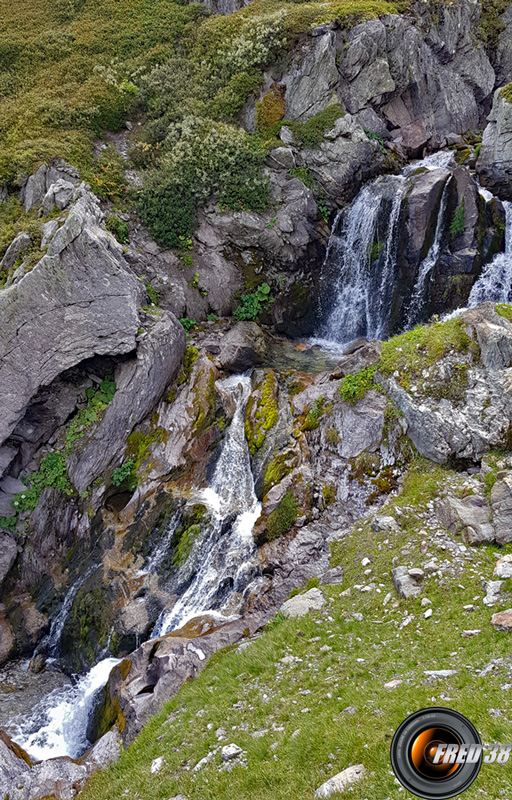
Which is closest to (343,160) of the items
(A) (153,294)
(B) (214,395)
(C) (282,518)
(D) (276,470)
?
(A) (153,294)

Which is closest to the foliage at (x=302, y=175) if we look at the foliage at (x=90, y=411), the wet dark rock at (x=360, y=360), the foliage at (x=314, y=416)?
the wet dark rock at (x=360, y=360)

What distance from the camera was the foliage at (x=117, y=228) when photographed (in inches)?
794

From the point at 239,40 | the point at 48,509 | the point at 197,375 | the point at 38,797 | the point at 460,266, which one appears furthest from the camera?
the point at 239,40

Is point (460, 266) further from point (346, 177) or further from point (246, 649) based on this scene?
point (246, 649)

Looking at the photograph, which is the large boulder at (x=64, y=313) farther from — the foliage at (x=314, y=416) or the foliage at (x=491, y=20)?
the foliage at (x=491, y=20)

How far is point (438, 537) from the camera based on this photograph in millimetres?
10266

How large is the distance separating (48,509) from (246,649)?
9.98 m

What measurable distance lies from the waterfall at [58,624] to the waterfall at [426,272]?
17.8 m

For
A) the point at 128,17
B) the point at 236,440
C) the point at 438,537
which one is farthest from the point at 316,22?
the point at 438,537

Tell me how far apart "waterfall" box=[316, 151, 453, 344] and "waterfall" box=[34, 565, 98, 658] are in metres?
15.3

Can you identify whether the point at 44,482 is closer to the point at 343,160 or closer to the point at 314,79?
the point at 343,160

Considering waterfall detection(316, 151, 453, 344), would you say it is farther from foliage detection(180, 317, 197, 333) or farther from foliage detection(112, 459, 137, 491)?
foliage detection(112, 459, 137, 491)

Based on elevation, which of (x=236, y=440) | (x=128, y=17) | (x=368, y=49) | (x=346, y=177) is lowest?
(x=236, y=440)

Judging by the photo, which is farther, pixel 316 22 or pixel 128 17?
pixel 128 17
